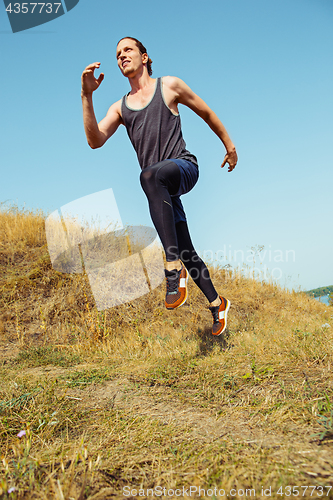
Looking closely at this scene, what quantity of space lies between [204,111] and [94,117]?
1069 millimetres

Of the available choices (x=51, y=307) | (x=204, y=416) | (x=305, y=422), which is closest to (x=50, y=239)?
(x=51, y=307)

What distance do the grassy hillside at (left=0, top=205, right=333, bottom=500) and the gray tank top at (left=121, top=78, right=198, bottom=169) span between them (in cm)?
198

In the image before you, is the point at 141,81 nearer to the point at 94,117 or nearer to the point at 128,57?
the point at 128,57

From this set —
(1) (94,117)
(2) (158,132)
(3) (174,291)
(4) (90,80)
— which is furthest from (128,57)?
(3) (174,291)

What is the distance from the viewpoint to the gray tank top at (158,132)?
113 inches

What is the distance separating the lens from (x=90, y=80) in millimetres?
2686

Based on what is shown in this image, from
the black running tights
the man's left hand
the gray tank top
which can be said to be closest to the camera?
the black running tights

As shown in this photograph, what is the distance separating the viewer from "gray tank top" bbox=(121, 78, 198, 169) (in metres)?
2.87

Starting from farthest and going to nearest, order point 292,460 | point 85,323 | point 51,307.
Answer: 1. point 51,307
2. point 85,323
3. point 292,460

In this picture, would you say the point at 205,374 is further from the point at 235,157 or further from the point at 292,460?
the point at 235,157

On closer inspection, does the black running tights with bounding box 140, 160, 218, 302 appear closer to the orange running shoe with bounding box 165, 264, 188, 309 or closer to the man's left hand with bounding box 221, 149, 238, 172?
the orange running shoe with bounding box 165, 264, 188, 309

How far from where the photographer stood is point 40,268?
6.34 m

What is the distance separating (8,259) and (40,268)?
829 millimetres

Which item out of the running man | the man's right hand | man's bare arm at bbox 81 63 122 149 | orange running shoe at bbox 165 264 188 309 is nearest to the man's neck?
the running man
